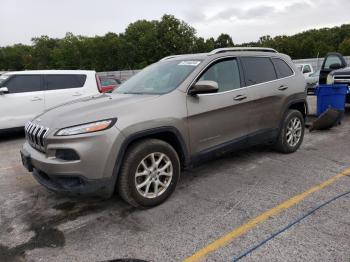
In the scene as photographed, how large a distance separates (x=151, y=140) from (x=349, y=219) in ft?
6.95

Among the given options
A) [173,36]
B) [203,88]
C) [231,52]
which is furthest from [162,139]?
[173,36]

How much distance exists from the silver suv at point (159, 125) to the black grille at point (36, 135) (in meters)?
0.01

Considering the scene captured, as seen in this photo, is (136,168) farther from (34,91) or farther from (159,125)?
(34,91)

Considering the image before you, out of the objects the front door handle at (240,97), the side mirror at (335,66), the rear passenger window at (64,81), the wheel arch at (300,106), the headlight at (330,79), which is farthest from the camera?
the side mirror at (335,66)

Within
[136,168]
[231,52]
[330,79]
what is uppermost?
[231,52]

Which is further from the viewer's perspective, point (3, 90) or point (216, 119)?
point (3, 90)

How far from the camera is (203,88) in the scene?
12.4 feet

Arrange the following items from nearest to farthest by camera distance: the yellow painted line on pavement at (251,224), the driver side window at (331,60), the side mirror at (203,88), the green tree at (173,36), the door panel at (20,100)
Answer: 1. the yellow painted line on pavement at (251,224)
2. the side mirror at (203,88)
3. the door panel at (20,100)
4. the driver side window at (331,60)
5. the green tree at (173,36)

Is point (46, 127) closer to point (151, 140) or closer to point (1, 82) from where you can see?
point (151, 140)

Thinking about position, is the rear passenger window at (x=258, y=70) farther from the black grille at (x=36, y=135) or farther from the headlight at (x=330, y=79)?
the headlight at (x=330, y=79)

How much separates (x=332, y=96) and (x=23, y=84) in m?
7.40

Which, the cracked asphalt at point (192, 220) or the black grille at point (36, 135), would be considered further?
the black grille at point (36, 135)

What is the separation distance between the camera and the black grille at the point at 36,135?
3.36 meters

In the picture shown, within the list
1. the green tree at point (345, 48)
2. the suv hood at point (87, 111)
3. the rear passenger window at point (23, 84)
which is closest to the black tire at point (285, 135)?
the suv hood at point (87, 111)
